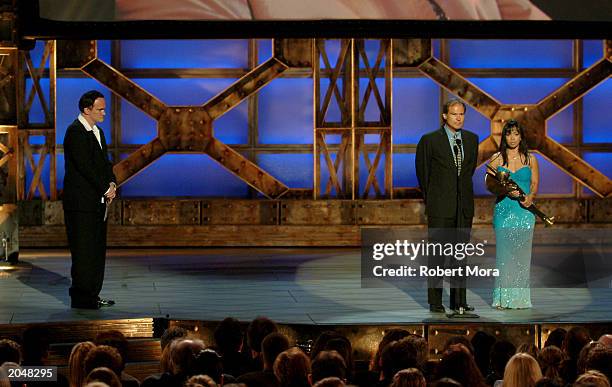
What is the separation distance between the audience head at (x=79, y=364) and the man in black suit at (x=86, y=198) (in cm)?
344

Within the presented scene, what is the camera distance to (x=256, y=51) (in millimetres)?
18266

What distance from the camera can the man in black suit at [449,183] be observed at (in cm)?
967

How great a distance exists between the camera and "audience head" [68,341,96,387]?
21.2ft

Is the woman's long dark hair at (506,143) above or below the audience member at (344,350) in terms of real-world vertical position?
above

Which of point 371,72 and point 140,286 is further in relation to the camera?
point 371,72

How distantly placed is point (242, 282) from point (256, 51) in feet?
21.8

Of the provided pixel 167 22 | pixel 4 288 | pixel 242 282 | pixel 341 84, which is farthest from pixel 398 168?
pixel 4 288

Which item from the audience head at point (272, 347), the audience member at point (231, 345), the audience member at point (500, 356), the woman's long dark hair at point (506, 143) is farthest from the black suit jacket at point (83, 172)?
the audience member at point (500, 356)

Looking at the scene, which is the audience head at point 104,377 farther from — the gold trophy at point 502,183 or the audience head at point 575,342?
the gold trophy at point 502,183

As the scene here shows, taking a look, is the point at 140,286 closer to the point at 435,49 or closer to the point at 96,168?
the point at 96,168

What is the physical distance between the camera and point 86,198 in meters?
10.1

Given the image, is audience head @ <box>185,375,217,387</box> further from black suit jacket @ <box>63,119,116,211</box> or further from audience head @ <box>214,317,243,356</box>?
black suit jacket @ <box>63,119,116,211</box>

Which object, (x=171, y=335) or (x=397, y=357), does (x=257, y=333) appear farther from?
(x=397, y=357)

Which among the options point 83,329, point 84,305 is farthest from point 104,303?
point 83,329
